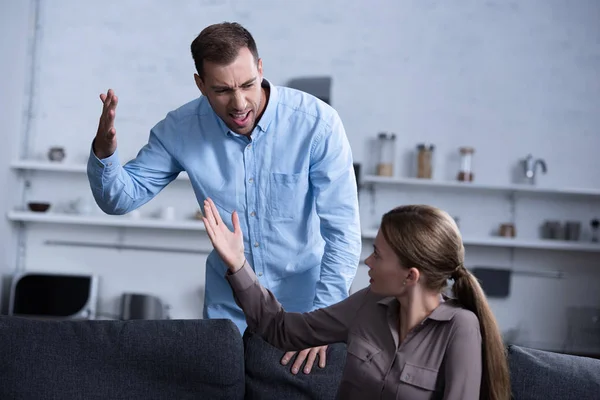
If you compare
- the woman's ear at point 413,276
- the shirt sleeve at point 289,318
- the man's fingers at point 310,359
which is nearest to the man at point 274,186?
the man's fingers at point 310,359

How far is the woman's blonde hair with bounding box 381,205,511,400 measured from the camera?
170 cm

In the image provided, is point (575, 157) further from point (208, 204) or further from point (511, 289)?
point (208, 204)

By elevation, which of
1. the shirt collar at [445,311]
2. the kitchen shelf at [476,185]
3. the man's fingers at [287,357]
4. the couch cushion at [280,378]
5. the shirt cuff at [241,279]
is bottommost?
the couch cushion at [280,378]

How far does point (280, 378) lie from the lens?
83.9 inches

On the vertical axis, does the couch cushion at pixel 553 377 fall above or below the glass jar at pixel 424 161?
below

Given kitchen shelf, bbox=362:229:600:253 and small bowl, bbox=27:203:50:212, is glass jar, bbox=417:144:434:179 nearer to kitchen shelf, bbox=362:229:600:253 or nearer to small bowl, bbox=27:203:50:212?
kitchen shelf, bbox=362:229:600:253

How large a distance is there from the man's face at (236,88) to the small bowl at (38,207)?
133 inches

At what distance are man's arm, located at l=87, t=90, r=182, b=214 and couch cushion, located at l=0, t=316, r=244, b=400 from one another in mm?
375

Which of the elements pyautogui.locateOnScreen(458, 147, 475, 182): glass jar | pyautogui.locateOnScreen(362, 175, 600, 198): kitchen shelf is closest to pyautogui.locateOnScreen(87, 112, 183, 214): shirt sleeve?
pyautogui.locateOnScreen(362, 175, 600, 198): kitchen shelf

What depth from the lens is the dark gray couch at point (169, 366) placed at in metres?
1.99

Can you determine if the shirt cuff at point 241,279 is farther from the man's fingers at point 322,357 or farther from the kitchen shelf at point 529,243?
the kitchen shelf at point 529,243

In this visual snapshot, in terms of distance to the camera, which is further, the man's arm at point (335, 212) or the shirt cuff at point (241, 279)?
the man's arm at point (335, 212)

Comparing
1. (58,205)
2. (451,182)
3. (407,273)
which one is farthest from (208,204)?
(58,205)

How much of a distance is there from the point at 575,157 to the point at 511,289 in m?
1.06
